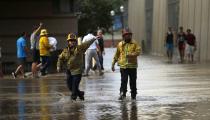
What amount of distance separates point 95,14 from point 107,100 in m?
39.1

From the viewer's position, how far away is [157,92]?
16766 mm

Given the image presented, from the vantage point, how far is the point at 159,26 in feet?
145

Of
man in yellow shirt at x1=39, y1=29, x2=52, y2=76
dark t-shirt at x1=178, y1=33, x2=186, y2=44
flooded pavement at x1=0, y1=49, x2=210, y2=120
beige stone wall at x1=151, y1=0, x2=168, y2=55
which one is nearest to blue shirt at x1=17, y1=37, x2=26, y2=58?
man in yellow shirt at x1=39, y1=29, x2=52, y2=76

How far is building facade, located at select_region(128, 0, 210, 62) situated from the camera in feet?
110

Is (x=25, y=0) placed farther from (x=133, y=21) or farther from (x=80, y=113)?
(x=133, y=21)

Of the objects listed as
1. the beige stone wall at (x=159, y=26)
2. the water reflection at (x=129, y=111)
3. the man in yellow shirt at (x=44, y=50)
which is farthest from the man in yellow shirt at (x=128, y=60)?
the beige stone wall at (x=159, y=26)

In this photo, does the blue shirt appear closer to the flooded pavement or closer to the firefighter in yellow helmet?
the flooded pavement

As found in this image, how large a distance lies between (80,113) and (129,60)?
2.68 meters

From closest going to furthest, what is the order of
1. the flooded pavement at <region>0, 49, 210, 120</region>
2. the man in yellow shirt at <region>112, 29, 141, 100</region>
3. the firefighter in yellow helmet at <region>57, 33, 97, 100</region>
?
1. the flooded pavement at <region>0, 49, 210, 120</region>
2. the firefighter in yellow helmet at <region>57, 33, 97, 100</region>
3. the man in yellow shirt at <region>112, 29, 141, 100</region>

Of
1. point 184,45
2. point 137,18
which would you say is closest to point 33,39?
point 184,45

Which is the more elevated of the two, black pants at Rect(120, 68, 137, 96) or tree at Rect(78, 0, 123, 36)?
tree at Rect(78, 0, 123, 36)

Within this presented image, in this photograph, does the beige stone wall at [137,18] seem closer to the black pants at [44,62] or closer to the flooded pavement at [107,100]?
the black pants at [44,62]

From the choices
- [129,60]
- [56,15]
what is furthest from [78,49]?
[56,15]

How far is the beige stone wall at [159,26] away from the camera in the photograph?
140 feet
